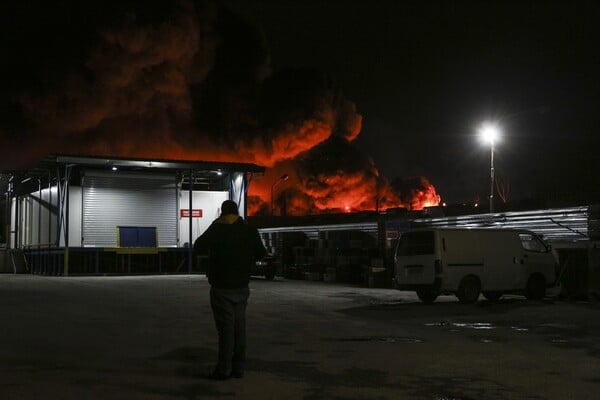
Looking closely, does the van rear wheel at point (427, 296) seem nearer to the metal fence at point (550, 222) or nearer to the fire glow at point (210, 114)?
the metal fence at point (550, 222)

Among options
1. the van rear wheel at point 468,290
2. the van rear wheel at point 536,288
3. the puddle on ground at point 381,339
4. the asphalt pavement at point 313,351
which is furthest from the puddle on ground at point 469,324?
the van rear wheel at point 536,288

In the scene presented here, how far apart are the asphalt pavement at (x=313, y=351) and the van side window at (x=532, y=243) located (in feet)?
5.12

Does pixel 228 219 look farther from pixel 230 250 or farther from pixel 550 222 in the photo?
pixel 550 222

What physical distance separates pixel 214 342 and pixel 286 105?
3180 inches

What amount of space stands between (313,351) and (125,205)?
1182 inches

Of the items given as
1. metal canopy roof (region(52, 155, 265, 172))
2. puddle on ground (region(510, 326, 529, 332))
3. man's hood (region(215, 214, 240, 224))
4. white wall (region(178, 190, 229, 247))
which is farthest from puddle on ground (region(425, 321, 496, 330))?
white wall (region(178, 190, 229, 247))

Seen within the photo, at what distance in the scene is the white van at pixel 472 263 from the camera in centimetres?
1773

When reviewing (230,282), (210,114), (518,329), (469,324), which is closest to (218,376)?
(230,282)

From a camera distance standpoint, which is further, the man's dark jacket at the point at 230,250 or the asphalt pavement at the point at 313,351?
the man's dark jacket at the point at 230,250

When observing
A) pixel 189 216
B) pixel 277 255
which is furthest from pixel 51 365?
pixel 189 216

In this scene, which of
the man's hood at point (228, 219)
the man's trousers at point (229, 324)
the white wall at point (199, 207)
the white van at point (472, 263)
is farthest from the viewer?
the white wall at point (199, 207)

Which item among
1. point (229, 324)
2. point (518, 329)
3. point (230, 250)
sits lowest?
point (518, 329)

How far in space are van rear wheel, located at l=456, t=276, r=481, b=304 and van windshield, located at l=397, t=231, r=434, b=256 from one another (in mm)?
1110

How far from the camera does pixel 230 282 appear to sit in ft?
25.6
